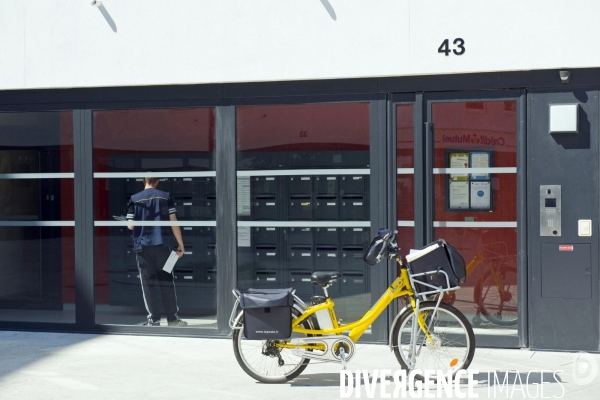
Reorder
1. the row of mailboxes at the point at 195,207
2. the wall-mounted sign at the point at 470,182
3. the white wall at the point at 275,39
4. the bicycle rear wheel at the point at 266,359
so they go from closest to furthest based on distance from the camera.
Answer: the bicycle rear wheel at the point at 266,359 < the white wall at the point at 275,39 < the wall-mounted sign at the point at 470,182 < the row of mailboxes at the point at 195,207

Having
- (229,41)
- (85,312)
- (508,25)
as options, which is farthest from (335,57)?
(85,312)

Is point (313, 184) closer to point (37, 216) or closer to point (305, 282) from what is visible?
point (305, 282)

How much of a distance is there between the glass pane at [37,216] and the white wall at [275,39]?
0.55 metres

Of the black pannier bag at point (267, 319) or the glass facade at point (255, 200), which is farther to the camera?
the glass facade at point (255, 200)

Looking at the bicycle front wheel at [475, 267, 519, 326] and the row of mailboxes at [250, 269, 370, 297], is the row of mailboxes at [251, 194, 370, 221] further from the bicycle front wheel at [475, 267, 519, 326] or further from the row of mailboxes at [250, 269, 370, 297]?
the bicycle front wheel at [475, 267, 519, 326]

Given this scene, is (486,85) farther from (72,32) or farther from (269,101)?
(72,32)

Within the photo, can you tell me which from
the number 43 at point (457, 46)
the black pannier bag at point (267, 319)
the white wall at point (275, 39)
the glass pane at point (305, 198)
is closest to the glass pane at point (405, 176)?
the glass pane at point (305, 198)

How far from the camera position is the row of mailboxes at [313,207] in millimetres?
8701

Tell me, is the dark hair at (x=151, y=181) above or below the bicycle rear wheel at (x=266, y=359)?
above

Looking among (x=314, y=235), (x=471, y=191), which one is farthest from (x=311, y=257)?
(x=471, y=191)

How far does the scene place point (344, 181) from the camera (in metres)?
8.71

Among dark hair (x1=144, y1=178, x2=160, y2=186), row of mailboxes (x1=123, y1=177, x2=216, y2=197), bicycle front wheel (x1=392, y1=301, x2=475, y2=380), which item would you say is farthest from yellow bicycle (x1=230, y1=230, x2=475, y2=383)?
dark hair (x1=144, y1=178, x2=160, y2=186)

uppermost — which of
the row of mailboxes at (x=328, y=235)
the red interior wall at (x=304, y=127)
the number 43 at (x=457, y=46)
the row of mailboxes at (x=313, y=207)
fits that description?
the number 43 at (x=457, y=46)

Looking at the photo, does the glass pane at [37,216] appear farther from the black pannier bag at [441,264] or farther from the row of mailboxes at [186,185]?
the black pannier bag at [441,264]
